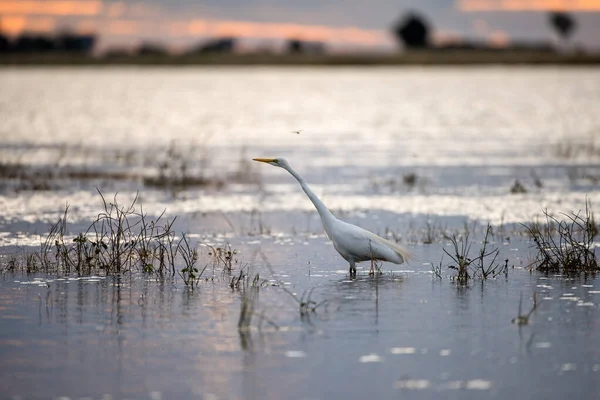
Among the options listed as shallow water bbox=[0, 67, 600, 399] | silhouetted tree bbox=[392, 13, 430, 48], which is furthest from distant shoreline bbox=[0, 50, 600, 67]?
shallow water bbox=[0, 67, 600, 399]

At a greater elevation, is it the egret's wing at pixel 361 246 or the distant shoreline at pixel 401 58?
the distant shoreline at pixel 401 58

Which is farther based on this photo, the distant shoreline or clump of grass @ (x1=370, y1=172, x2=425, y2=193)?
the distant shoreline

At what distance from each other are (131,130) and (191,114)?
14.7 m

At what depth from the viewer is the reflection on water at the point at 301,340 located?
7.47 metres

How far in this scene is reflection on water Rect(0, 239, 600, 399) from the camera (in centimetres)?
747

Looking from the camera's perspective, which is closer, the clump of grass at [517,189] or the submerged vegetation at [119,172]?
the clump of grass at [517,189]

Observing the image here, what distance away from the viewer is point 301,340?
340 inches

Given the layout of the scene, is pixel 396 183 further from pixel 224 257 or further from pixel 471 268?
pixel 471 268

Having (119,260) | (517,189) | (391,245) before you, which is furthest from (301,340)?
(517,189)

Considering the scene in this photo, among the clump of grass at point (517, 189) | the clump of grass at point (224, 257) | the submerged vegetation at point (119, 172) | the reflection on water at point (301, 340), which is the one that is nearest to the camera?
the reflection on water at point (301, 340)

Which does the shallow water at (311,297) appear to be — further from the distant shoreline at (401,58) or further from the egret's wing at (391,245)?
the distant shoreline at (401,58)

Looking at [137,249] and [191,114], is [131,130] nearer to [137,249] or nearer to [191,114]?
[191,114]

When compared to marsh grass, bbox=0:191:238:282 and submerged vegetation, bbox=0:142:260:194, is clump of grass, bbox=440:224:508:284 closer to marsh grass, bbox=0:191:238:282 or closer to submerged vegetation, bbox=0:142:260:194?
marsh grass, bbox=0:191:238:282

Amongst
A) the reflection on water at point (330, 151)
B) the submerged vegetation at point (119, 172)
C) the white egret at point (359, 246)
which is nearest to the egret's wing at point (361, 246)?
the white egret at point (359, 246)
